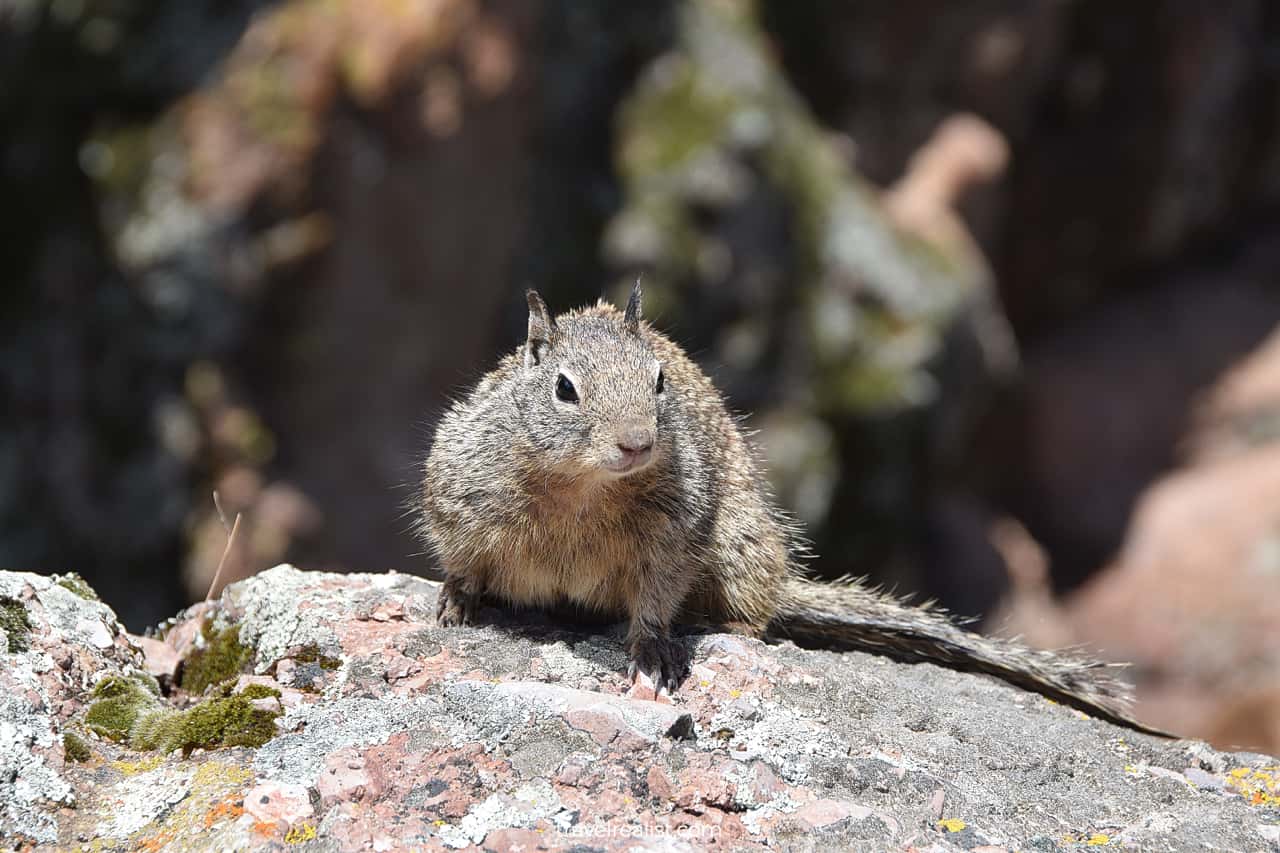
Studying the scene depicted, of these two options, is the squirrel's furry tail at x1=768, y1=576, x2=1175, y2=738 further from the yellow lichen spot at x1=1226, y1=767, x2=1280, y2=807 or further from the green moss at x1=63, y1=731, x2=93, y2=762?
the green moss at x1=63, y1=731, x2=93, y2=762

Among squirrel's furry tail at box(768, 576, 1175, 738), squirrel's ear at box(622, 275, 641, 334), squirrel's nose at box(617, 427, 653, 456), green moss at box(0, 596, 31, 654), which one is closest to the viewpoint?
green moss at box(0, 596, 31, 654)

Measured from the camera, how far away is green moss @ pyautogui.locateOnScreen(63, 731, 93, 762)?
414 centimetres

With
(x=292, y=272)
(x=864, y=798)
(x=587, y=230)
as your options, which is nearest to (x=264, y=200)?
(x=292, y=272)

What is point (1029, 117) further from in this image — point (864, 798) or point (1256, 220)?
point (864, 798)

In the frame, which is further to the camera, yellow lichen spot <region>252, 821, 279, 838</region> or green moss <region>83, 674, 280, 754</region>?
green moss <region>83, 674, 280, 754</region>

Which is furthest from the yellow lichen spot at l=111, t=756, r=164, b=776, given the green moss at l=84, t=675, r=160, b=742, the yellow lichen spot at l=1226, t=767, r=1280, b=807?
the yellow lichen spot at l=1226, t=767, r=1280, b=807

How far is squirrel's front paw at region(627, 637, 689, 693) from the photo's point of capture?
5.06 metres

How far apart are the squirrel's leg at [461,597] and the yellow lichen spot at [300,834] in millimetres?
1686

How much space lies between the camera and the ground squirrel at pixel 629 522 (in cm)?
525

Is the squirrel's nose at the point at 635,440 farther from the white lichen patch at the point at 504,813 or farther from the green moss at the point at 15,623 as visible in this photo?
the green moss at the point at 15,623

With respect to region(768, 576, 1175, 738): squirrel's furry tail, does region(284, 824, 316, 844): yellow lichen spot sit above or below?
below

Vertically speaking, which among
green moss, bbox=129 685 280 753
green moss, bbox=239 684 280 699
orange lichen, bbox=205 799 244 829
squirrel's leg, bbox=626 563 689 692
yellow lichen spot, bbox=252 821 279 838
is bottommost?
yellow lichen spot, bbox=252 821 279 838

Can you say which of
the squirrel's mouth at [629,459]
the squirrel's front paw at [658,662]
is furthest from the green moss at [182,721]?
the squirrel's mouth at [629,459]

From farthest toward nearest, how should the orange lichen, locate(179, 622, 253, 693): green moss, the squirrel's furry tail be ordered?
the squirrel's furry tail → locate(179, 622, 253, 693): green moss → the orange lichen
